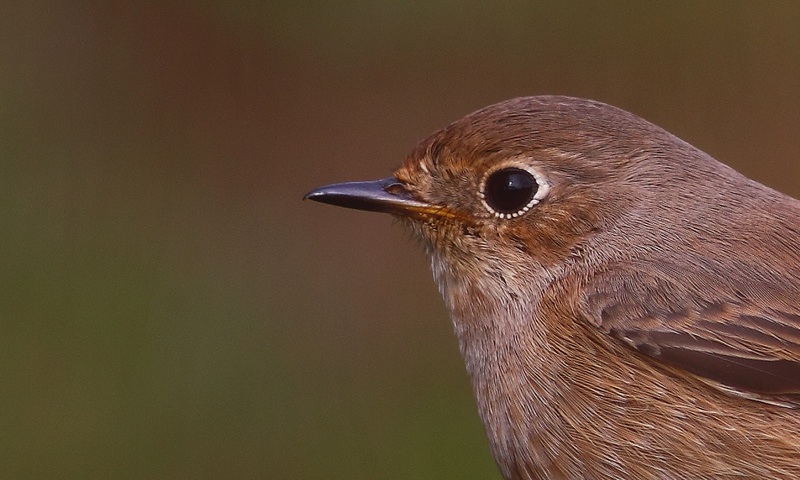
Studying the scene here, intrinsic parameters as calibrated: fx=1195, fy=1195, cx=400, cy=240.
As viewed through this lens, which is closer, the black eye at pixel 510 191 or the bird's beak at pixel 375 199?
the black eye at pixel 510 191

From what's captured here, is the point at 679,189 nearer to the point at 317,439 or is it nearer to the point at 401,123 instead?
the point at 317,439

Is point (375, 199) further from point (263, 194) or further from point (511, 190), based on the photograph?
point (263, 194)

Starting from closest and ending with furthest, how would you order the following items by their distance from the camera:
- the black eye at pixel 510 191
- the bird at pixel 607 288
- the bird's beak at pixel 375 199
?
the bird at pixel 607 288
the black eye at pixel 510 191
the bird's beak at pixel 375 199

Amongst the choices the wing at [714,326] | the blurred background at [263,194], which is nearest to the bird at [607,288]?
the wing at [714,326]

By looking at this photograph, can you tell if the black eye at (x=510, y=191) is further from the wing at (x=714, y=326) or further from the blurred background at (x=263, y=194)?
the blurred background at (x=263, y=194)

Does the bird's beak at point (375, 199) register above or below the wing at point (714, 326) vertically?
above

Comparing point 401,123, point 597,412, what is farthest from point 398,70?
point 597,412

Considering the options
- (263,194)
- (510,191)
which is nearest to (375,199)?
(510,191)
